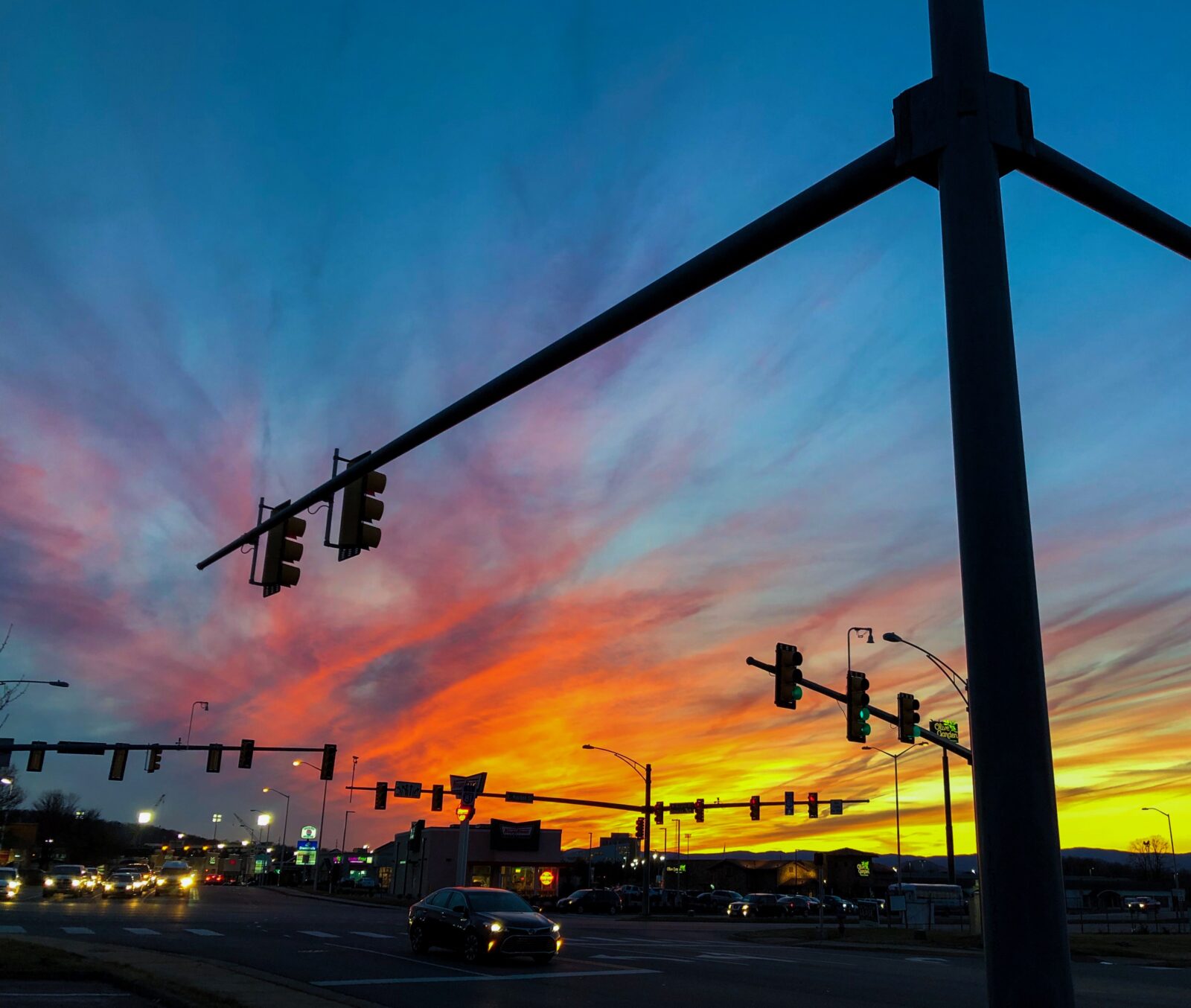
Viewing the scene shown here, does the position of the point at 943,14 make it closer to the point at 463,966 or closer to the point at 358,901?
the point at 463,966

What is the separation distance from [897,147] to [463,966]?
19.5m

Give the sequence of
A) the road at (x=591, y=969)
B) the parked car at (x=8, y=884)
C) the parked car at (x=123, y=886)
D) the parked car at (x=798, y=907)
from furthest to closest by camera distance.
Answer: the parked car at (x=798, y=907) < the parked car at (x=123, y=886) < the parked car at (x=8, y=884) < the road at (x=591, y=969)

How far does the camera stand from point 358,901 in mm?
68562

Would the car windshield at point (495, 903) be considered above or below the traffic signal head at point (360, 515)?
below

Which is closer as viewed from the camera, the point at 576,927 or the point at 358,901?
the point at 576,927

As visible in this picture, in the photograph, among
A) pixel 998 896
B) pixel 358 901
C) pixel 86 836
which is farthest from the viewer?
pixel 86 836

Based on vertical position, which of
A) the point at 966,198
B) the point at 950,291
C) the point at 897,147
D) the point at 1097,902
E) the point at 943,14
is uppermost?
the point at 943,14

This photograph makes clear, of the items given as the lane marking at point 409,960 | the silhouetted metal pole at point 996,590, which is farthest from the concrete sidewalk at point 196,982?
the silhouetted metal pole at point 996,590

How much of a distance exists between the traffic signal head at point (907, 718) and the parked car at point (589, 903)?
46056 mm

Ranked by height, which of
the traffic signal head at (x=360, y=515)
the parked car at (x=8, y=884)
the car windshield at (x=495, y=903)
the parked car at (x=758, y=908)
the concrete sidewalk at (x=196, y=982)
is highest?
the traffic signal head at (x=360, y=515)

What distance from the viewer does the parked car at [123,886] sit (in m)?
56.3

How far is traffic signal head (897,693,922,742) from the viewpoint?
88.0ft

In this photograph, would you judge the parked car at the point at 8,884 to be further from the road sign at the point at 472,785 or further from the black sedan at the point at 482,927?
the black sedan at the point at 482,927

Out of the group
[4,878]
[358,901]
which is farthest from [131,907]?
[358,901]
